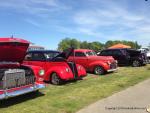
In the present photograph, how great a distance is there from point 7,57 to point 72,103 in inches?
104

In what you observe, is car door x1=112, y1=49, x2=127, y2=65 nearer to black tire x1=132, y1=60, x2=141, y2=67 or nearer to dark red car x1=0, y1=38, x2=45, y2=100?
black tire x1=132, y1=60, x2=141, y2=67

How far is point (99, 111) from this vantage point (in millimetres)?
7910

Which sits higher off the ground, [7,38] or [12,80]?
[7,38]

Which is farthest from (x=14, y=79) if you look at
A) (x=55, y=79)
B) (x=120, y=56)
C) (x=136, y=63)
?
(x=136, y=63)

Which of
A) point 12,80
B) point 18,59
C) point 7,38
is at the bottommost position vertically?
point 12,80

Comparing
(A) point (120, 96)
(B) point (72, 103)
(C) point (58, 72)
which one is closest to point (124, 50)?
(C) point (58, 72)

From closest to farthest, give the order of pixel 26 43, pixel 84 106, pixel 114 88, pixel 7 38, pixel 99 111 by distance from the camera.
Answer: pixel 99 111, pixel 84 106, pixel 7 38, pixel 26 43, pixel 114 88

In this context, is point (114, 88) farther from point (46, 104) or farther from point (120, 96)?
point (46, 104)

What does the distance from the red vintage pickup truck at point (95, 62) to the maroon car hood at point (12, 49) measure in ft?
28.9

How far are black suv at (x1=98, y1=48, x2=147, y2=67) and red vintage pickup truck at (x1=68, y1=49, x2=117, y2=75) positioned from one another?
5.77 metres

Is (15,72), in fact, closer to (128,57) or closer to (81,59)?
(81,59)

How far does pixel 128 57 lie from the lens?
81.5 feet

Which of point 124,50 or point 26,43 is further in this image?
point 124,50

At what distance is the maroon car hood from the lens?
9078mm
